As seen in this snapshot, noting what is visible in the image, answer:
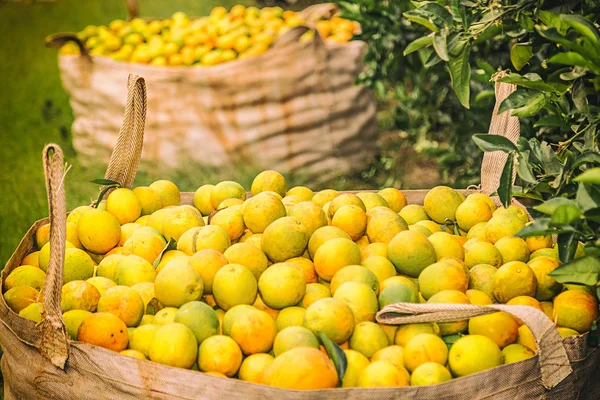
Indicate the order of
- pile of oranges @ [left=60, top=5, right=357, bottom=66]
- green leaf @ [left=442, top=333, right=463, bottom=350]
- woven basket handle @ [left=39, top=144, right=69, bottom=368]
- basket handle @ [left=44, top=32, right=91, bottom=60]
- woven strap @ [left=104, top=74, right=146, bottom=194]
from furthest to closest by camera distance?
1. pile of oranges @ [left=60, top=5, right=357, bottom=66]
2. basket handle @ [left=44, top=32, right=91, bottom=60]
3. woven strap @ [left=104, top=74, right=146, bottom=194]
4. green leaf @ [left=442, top=333, right=463, bottom=350]
5. woven basket handle @ [left=39, top=144, right=69, bottom=368]

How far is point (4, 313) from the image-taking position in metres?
1.55

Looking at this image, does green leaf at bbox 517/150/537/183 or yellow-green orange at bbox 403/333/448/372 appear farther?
green leaf at bbox 517/150/537/183

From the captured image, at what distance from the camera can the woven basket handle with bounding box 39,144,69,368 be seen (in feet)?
4.52

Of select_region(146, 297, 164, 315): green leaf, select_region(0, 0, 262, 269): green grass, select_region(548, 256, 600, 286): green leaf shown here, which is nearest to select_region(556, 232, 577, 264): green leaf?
select_region(548, 256, 600, 286): green leaf

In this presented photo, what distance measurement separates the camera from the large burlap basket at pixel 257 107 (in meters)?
4.01

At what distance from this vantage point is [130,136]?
1.98m

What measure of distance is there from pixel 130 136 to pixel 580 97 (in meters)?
1.26

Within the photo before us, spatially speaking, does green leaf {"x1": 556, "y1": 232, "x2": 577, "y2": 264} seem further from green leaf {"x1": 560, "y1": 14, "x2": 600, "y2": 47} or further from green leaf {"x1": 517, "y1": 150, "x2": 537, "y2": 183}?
green leaf {"x1": 560, "y1": 14, "x2": 600, "y2": 47}

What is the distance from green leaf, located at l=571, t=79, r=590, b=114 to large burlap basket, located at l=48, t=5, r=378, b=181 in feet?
8.28

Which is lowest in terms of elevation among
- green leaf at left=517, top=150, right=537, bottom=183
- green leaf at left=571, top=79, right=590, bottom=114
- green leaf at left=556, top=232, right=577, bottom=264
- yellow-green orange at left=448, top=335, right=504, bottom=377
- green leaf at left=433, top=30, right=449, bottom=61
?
yellow-green orange at left=448, top=335, right=504, bottom=377

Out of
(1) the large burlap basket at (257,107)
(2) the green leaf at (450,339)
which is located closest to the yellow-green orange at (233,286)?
(2) the green leaf at (450,339)

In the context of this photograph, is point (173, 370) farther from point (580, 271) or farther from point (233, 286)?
point (580, 271)

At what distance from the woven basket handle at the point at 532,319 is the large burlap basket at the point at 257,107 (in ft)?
9.12

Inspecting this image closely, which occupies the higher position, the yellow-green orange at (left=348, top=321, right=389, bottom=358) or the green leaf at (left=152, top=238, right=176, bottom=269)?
the green leaf at (left=152, top=238, right=176, bottom=269)
